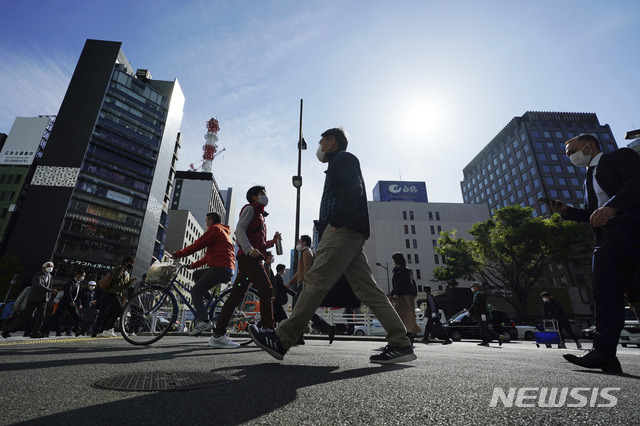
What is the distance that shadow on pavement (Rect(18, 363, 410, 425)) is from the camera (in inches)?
40.9

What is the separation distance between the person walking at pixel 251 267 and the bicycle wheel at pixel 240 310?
1.78 ft

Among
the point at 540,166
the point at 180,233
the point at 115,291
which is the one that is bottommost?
the point at 115,291

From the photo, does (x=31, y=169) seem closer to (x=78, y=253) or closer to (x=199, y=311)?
(x=78, y=253)

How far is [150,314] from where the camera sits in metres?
4.47

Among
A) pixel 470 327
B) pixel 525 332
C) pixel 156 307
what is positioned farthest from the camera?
pixel 525 332

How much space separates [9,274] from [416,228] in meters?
61.3

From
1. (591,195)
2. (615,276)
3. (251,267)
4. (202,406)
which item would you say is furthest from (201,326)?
(591,195)

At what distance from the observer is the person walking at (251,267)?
3.90 meters

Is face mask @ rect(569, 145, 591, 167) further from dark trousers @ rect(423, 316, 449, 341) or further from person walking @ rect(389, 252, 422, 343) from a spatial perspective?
dark trousers @ rect(423, 316, 449, 341)

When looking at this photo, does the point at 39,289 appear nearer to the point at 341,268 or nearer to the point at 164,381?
the point at 164,381

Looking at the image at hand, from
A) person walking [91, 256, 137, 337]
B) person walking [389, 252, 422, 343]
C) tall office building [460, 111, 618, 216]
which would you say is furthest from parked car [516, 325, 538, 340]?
tall office building [460, 111, 618, 216]

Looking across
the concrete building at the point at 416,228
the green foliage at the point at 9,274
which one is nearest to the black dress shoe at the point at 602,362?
the concrete building at the point at 416,228

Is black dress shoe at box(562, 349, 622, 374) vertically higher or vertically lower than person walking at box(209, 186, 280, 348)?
lower

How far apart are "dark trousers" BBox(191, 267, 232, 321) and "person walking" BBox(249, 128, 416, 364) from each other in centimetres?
213
